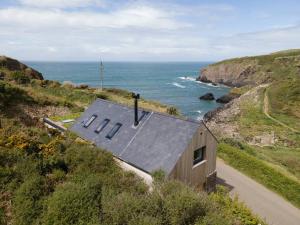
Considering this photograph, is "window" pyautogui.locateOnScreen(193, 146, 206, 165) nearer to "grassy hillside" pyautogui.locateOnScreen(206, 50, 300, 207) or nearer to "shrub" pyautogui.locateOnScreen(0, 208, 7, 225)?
"grassy hillside" pyautogui.locateOnScreen(206, 50, 300, 207)

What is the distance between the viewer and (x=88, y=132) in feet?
65.4

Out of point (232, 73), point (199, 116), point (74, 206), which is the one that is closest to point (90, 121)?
point (74, 206)

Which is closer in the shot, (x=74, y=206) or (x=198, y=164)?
(x=74, y=206)

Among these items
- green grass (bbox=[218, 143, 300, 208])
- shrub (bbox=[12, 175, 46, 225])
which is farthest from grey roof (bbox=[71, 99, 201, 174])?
green grass (bbox=[218, 143, 300, 208])

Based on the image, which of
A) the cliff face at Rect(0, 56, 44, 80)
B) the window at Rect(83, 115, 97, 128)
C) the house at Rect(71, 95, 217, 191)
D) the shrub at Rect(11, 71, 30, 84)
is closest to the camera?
the house at Rect(71, 95, 217, 191)

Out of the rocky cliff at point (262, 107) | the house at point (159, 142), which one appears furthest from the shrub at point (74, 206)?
the rocky cliff at point (262, 107)

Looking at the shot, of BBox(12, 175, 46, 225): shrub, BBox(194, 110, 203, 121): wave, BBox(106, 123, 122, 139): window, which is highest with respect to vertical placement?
BBox(106, 123, 122, 139): window

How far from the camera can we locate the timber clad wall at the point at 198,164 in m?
14.8

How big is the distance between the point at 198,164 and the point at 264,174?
28.7ft

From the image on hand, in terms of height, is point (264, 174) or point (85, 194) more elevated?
point (85, 194)

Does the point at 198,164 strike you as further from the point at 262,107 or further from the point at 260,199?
the point at 262,107

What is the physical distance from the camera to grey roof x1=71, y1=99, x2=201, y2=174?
15.0 meters

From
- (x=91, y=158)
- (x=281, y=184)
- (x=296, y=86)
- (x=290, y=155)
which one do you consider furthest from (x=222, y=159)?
(x=296, y=86)

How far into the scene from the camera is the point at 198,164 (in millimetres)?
16391
